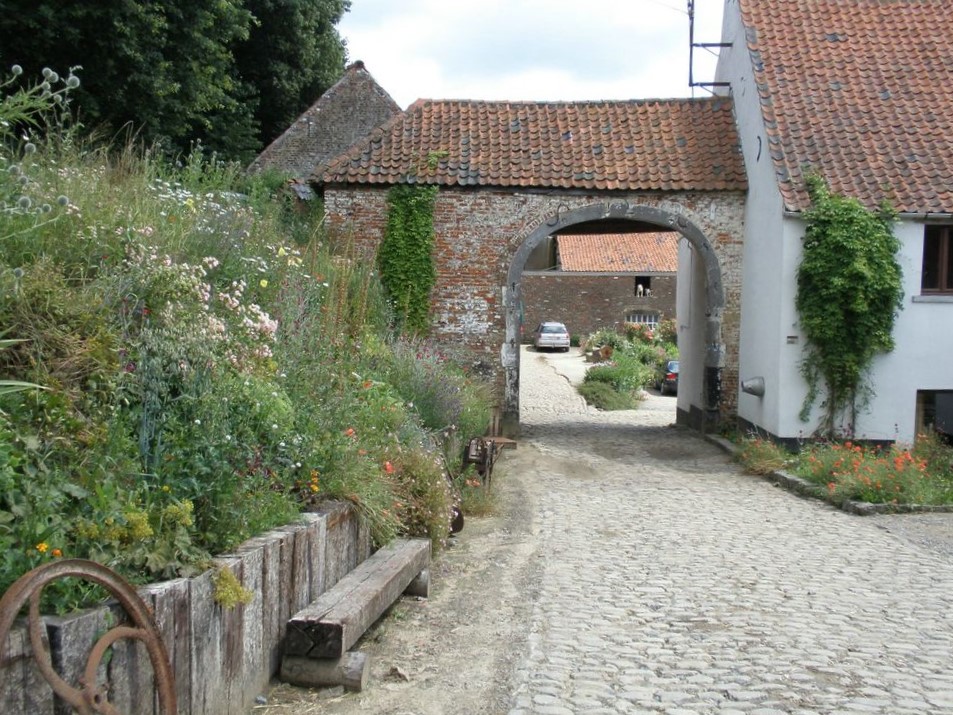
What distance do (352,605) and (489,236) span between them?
11.7m

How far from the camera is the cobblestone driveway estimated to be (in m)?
5.03

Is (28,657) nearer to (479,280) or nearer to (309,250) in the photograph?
(309,250)

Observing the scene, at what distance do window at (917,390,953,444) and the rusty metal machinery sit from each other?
469 inches

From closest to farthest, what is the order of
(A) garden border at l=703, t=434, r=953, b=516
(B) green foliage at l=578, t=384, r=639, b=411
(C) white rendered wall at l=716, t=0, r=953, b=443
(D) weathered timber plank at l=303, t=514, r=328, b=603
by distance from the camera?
(D) weathered timber plank at l=303, t=514, r=328, b=603 < (A) garden border at l=703, t=434, r=953, b=516 < (C) white rendered wall at l=716, t=0, r=953, b=443 < (B) green foliage at l=578, t=384, r=639, b=411

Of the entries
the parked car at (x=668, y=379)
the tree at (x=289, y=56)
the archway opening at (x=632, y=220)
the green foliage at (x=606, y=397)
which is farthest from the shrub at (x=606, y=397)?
the tree at (x=289, y=56)

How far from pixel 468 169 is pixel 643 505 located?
7701 millimetres

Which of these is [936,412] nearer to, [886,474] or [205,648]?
[886,474]

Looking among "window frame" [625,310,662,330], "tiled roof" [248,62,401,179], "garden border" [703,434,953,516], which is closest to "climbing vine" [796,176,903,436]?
"garden border" [703,434,953,516]

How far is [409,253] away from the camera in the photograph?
53.5 feet

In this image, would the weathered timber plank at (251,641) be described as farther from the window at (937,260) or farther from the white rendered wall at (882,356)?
the window at (937,260)

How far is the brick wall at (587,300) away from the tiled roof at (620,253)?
0.52 meters

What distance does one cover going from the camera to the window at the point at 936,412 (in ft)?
42.7

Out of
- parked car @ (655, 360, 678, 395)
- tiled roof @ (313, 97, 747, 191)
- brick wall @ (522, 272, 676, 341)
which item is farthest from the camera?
brick wall @ (522, 272, 676, 341)

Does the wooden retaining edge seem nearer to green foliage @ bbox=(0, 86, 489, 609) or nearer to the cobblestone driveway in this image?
green foliage @ bbox=(0, 86, 489, 609)
